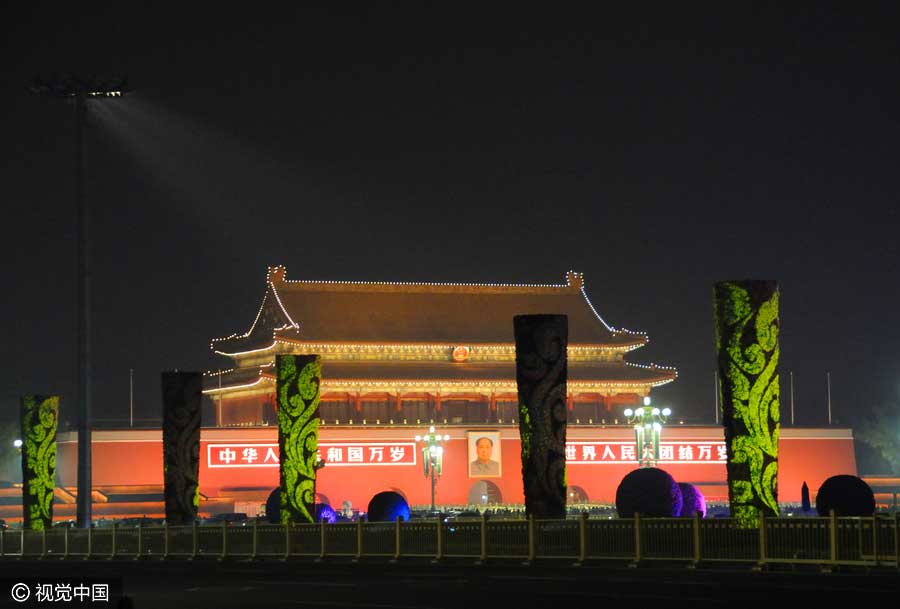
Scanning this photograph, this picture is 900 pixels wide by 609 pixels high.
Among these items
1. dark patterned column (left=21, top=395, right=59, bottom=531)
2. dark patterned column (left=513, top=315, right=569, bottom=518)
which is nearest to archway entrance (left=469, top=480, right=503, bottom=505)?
dark patterned column (left=21, top=395, right=59, bottom=531)

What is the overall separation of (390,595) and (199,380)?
18.7 m

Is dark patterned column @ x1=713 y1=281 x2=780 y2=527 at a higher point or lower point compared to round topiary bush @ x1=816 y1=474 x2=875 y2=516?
higher

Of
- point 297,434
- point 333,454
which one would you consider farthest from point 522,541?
point 333,454

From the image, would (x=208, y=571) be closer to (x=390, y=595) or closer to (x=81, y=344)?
(x=390, y=595)

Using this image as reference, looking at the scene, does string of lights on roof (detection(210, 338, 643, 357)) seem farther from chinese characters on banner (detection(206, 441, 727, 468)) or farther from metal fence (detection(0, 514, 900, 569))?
metal fence (detection(0, 514, 900, 569))

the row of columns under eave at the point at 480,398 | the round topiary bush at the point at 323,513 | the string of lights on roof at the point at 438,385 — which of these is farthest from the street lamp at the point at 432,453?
the round topiary bush at the point at 323,513

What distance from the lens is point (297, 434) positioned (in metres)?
36.8

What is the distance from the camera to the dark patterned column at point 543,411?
2967 centimetres

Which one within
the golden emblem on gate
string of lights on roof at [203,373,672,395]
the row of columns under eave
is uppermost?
the golden emblem on gate

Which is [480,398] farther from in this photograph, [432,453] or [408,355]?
[432,453]

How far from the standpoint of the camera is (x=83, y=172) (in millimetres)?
41812

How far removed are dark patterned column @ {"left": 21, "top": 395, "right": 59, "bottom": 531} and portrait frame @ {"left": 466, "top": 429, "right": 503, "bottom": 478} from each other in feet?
80.5

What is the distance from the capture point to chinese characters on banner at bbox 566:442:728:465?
6581 centimetres

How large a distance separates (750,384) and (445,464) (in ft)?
127
